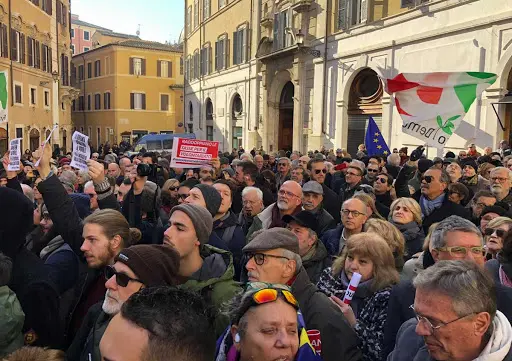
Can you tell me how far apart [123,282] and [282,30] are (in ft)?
67.5

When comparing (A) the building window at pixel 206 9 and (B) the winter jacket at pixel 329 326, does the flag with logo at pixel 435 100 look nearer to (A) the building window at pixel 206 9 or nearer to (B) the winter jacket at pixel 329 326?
(B) the winter jacket at pixel 329 326

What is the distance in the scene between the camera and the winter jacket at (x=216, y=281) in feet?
8.54

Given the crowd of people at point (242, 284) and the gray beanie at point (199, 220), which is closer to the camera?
the crowd of people at point (242, 284)

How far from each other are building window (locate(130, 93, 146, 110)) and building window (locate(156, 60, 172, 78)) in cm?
268

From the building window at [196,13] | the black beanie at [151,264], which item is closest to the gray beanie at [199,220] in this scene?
the black beanie at [151,264]

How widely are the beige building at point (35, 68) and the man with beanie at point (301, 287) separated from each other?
2302cm

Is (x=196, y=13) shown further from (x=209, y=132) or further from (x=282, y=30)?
(x=282, y=30)

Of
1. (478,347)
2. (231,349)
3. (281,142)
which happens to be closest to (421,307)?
(478,347)

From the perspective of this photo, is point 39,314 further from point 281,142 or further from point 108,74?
point 108,74

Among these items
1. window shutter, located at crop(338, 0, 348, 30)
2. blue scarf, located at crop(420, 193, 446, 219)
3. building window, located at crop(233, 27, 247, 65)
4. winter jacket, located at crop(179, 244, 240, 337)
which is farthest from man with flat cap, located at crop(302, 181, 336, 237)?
building window, located at crop(233, 27, 247, 65)

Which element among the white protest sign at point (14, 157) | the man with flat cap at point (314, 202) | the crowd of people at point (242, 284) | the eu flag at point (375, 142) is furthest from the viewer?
the eu flag at point (375, 142)

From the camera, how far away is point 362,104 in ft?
56.6

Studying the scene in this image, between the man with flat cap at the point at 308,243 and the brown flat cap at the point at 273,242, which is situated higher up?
the brown flat cap at the point at 273,242

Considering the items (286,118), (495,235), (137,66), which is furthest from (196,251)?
(137,66)
